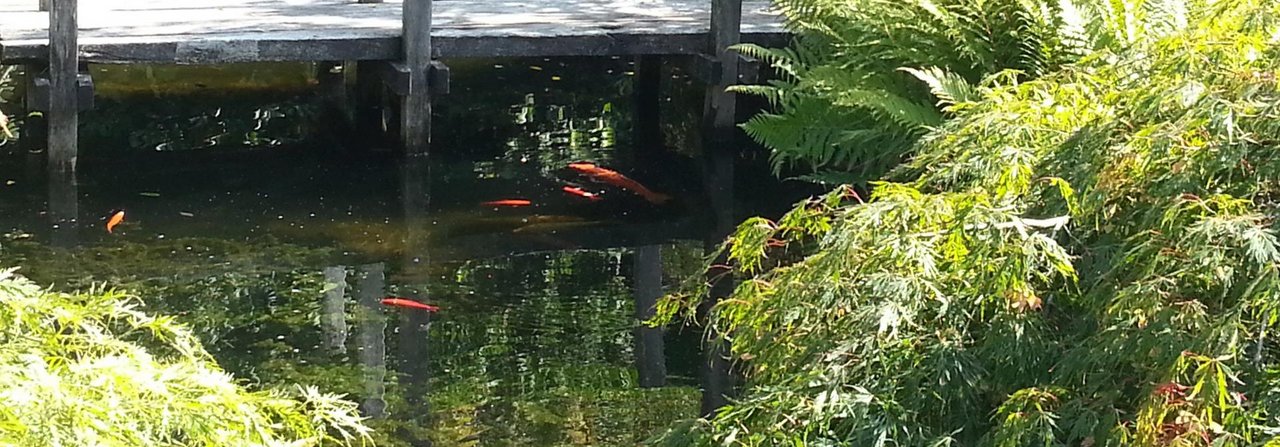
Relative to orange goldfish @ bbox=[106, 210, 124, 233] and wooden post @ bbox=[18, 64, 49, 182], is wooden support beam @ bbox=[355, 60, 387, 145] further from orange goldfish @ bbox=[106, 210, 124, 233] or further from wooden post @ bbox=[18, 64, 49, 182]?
orange goldfish @ bbox=[106, 210, 124, 233]

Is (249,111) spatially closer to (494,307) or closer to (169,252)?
(169,252)

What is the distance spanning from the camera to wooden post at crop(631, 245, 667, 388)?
19.8ft

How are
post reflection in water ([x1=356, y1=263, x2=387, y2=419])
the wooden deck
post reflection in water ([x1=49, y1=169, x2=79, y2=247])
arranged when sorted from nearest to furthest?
1. post reflection in water ([x1=356, y1=263, x2=387, y2=419])
2. post reflection in water ([x1=49, y1=169, x2=79, y2=247])
3. the wooden deck

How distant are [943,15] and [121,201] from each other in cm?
415

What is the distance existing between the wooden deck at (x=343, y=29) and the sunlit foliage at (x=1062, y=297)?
216 inches

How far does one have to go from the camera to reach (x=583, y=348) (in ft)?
20.6

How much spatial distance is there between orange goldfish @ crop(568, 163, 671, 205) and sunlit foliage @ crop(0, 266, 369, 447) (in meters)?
5.62

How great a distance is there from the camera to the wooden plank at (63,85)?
8.13 meters

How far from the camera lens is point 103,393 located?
242 cm

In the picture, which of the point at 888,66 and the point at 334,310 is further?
the point at 888,66

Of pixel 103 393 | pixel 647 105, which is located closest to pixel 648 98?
pixel 647 105

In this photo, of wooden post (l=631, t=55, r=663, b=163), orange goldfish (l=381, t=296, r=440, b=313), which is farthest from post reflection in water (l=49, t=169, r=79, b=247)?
wooden post (l=631, t=55, r=663, b=163)

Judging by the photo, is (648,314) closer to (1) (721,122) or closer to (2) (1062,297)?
(1) (721,122)

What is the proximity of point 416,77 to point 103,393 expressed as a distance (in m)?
6.64
